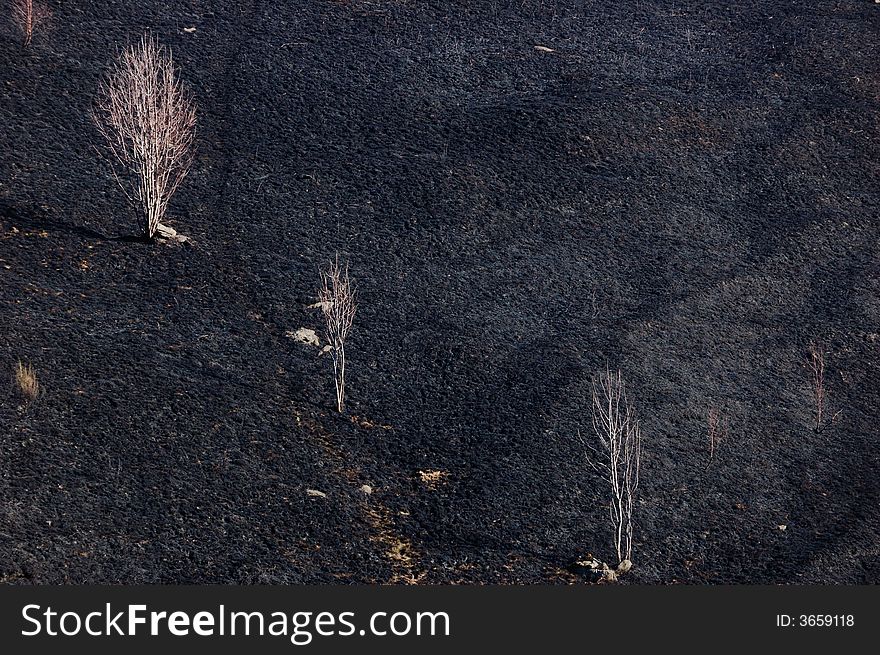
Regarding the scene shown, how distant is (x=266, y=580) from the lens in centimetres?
980

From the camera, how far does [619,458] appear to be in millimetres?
11789

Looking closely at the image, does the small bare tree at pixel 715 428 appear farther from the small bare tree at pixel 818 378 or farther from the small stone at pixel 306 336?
the small stone at pixel 306 336

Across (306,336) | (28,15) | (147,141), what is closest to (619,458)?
(306,336)

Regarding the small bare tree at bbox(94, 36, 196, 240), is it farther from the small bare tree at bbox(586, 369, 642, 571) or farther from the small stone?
the small bare tree at bbox(586, 369, 642, 571)

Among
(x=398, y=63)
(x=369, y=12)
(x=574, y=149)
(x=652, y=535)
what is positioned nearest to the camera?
(x=652, y=535)

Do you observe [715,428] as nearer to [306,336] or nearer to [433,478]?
[433,478]

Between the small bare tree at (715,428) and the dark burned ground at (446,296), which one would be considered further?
the small bare tree at (715,428)

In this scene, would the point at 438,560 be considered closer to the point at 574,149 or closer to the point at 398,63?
the point at 574,149

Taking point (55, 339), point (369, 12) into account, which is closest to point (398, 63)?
point (369, 12)

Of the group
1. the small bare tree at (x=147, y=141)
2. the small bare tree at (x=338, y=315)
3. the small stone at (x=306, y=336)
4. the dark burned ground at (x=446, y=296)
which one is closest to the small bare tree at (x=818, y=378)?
the dark burned ground at (x=446, y=296)

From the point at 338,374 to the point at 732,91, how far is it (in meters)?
10.5

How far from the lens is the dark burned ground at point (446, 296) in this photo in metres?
10.8

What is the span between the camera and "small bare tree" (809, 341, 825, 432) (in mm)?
13318

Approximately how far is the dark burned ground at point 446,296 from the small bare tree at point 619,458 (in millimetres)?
190
